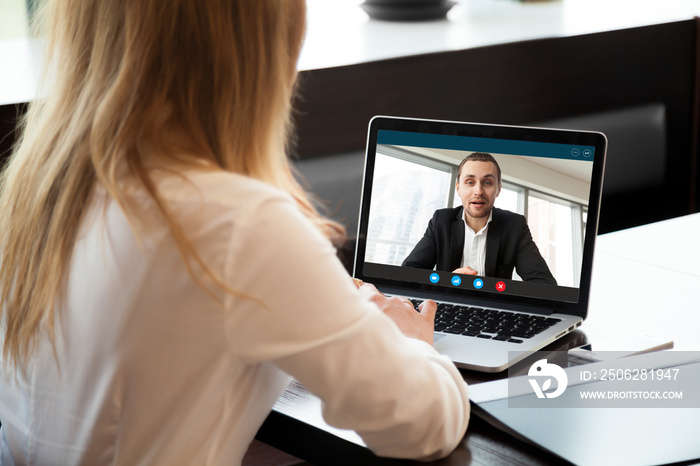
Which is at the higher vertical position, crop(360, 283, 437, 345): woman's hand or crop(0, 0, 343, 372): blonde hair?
crop(0, 0, 343, 372): blonde hair

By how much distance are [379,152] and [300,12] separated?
480mm

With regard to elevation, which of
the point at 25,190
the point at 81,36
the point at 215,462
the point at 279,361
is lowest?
the point at 215,462

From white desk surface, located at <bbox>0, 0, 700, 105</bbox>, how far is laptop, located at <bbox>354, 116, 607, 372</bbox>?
86 cm

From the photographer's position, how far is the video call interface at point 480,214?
1126 millimetres

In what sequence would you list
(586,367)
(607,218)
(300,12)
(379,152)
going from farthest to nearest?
(607,218) < (379,152) < (586,367) < (300,12)

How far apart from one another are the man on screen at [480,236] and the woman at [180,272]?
1.22 feet

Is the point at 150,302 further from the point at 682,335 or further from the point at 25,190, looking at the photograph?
the point at 682,335

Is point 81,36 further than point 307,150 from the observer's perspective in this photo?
No

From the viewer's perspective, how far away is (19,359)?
2.61 ft

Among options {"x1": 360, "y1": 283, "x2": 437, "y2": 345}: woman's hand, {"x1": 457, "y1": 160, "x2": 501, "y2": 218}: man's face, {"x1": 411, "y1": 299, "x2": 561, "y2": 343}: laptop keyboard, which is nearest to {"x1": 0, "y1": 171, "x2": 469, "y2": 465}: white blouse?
{"x1": 360, "y1": 283, "x2": 437, "y2": 345}: woman's hand

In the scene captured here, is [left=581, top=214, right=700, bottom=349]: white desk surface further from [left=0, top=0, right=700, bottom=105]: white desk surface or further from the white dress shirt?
[left=0, top=0, right=700, bottom=105]: white desk surface

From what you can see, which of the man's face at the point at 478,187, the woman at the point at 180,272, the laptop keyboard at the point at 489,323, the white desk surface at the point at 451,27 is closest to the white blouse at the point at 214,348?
the woman at the point at 180,272

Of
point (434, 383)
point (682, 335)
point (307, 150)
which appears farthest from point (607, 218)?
point (434, 383)

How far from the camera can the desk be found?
82cm
